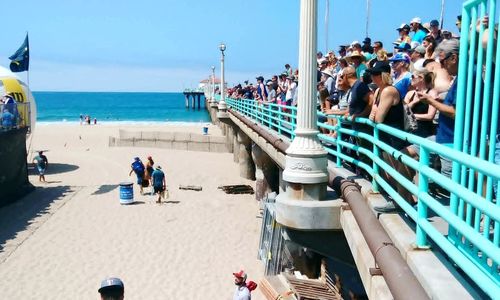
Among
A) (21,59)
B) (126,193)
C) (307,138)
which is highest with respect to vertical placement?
(21,59)

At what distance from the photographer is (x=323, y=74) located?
11.6 metres

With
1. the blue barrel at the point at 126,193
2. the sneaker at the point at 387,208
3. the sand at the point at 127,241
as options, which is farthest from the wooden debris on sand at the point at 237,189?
the sneaker at the point at 387,208

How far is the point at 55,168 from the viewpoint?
83.9 ft

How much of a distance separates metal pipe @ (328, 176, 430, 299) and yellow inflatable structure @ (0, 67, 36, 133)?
58.4ft

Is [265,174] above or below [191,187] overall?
above

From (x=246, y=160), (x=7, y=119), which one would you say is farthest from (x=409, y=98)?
(x=246, y=160)

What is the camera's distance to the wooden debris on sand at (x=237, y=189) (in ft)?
62.5

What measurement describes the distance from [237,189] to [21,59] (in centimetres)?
1255

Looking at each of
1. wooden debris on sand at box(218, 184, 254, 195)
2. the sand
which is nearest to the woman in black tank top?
the sand

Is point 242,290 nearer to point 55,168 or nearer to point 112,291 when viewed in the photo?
point 112,291

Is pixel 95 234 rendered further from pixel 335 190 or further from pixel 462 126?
pixel 462 126

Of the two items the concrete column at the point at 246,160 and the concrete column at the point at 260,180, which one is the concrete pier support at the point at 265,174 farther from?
the concrete column at the point at 246,160

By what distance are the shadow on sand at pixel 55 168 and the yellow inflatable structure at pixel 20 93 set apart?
3.10 m

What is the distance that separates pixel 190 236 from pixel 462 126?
1122 cm
